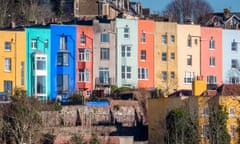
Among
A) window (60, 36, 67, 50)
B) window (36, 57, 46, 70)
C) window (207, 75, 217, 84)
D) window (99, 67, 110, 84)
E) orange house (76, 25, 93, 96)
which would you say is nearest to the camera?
window (36, 57, 46, 70)

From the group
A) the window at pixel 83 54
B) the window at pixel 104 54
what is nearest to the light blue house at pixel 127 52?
the window at pixel 104 54

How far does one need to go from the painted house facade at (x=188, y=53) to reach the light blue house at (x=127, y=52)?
3.45 metres

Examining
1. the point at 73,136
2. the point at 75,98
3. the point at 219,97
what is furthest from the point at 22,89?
the point at 219,97

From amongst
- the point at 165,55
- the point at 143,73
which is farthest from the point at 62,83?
the point at 165,55

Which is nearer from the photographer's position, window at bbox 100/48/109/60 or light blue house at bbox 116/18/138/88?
window at bbox 100/48/109/60

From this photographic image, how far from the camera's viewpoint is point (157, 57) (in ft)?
267

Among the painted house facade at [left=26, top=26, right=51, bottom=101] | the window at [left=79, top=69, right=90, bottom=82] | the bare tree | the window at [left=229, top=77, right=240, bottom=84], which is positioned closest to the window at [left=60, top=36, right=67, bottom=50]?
the painted house facade at [left=26, top=26, right=51, bottom=101]

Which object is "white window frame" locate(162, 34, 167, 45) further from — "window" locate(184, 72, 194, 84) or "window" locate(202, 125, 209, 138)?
"window" locate(202, 125, 209, 138)

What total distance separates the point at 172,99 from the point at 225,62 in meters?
19.2

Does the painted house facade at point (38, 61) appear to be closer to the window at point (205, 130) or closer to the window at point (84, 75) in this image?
the window at point (84, 75)

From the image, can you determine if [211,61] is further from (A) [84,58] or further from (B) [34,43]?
(B) [34,43]

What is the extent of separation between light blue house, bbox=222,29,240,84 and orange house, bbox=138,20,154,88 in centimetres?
586

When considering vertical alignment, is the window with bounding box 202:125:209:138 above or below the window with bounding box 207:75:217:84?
below

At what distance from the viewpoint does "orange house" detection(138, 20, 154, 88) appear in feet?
264
